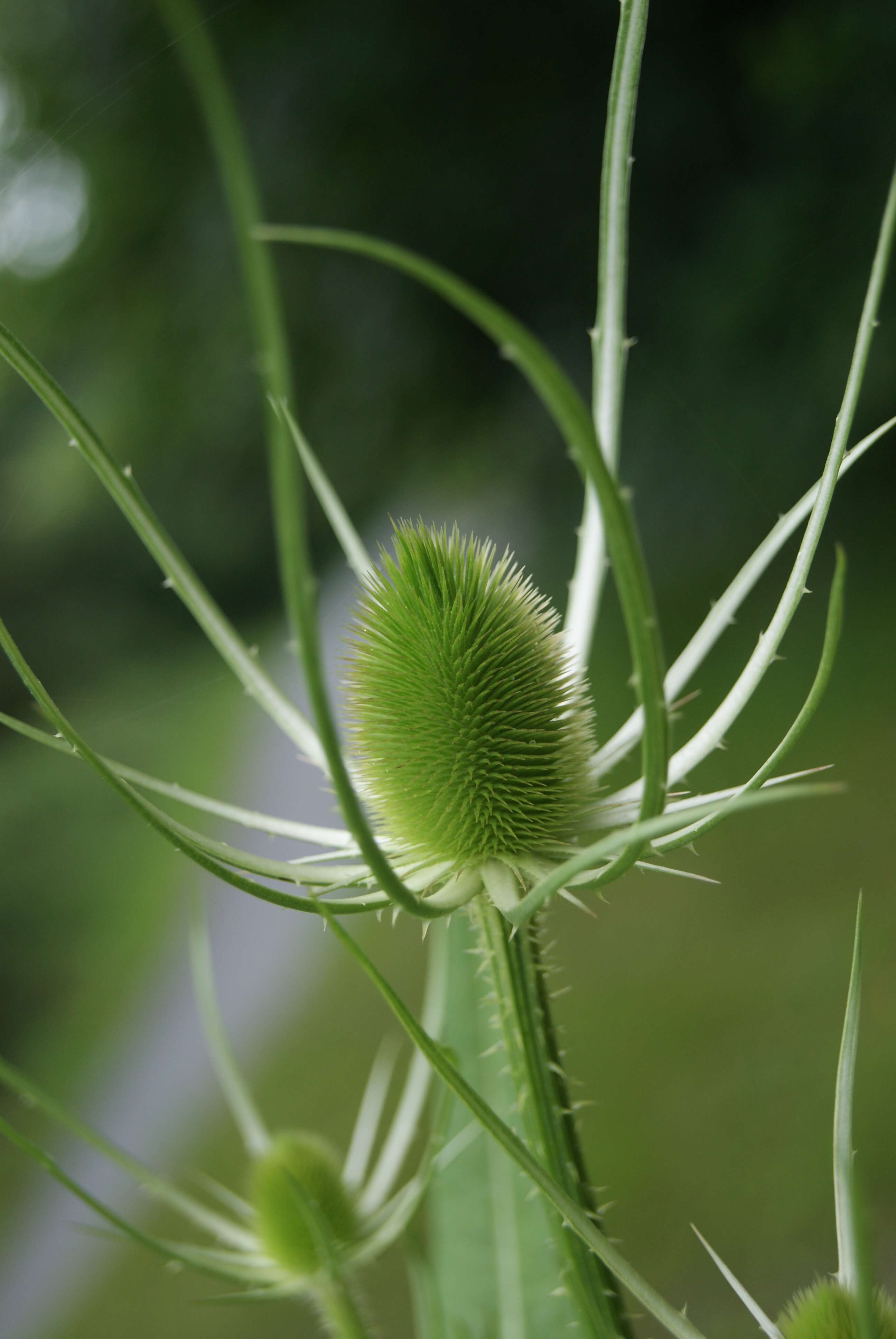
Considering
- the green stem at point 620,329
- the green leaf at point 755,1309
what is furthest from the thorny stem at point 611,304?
the green leaf at point 755,1309

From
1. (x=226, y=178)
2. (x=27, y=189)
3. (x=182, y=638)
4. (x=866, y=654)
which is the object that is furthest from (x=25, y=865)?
(x=226, y=178)

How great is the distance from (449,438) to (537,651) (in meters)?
1.77

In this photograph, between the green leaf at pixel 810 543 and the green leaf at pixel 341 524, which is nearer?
the green leaf at pixel 810 543

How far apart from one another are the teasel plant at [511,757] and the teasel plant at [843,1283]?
1.8 inches

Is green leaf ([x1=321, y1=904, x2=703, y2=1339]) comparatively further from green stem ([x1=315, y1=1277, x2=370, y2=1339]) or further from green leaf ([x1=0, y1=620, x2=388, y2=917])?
green stem ([x1=315, y1=1277, x2=370, y2=1339])

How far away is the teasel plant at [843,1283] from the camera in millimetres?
269

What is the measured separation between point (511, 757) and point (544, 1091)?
113 millimetres

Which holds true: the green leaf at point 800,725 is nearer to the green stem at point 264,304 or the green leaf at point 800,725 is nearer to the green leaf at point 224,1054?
the green stem at point 264,304

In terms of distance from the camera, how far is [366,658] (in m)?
0.42

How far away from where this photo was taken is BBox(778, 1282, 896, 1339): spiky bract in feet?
0.95

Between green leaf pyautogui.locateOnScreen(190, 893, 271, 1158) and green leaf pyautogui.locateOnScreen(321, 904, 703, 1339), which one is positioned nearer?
green leaf pyautogui.locateOnScreen(321, 904, 703, 1339)

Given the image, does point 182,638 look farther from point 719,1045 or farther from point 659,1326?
point 659,1326

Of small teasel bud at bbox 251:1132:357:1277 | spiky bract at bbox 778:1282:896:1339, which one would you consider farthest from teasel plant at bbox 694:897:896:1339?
small teasel bud at bbox 251:1132:357:1277

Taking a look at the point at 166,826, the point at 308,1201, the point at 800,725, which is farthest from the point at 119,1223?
the point at 800,725
